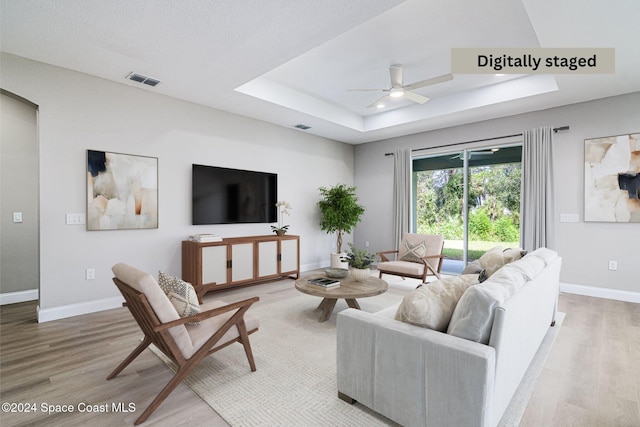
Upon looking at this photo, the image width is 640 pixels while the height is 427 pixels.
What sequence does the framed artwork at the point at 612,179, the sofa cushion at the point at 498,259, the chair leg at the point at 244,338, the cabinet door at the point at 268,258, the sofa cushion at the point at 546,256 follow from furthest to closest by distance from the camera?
the cabinet door at the point at 268,258 → the framed artwork at the point at 612,179 → the sofa cushion at the point at 498,259 → the sofa cushion at the point at 546,256 → the chair leg at the point at 244,338

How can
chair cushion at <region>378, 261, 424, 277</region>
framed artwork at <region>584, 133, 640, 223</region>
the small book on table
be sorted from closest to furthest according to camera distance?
→ 1. the small book on table
2. framed artwork at <region>584, 133, 640, 223</region>
3. chair cushion at <region>378, 261, 424, 277</region>

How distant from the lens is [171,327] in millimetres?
1778

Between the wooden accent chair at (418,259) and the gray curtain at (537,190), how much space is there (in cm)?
134

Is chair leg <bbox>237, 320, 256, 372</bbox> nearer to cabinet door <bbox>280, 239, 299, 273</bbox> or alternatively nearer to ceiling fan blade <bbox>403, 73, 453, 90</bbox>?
cabinet door <bbox>280, 239, 299, 273</bbox>

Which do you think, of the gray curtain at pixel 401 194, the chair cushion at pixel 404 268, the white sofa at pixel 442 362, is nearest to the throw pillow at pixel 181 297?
the white sofa at pixel 442 362

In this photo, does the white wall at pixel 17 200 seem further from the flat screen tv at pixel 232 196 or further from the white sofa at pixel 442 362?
the white sofa at pixel 442 362

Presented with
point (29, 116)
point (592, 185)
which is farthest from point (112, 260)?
point (592, 185)

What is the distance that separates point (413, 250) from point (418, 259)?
0.70ft

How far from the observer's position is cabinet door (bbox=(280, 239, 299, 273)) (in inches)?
201

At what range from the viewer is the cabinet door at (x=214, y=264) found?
4109 mm

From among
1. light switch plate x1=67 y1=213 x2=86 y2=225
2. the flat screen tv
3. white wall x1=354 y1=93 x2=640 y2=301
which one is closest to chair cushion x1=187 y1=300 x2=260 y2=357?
light switch plate x1=67 y1=213 x2=86 y2=225

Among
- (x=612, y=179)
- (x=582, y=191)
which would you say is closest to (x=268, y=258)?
(x=582, y=191)

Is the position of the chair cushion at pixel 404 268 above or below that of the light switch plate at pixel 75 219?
below

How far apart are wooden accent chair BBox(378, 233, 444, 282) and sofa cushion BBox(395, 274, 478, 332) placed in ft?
8.61
